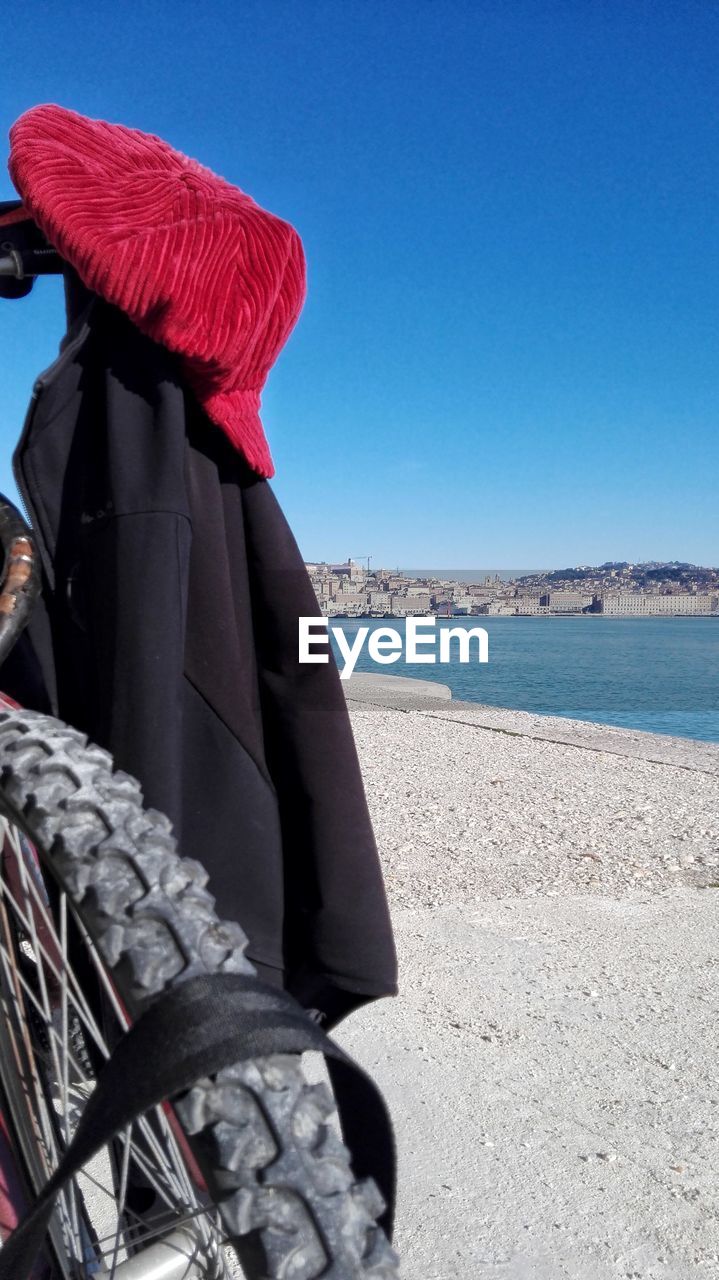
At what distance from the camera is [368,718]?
444 inches

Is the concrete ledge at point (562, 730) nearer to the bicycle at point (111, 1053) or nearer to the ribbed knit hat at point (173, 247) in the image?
the ribbed knit hat at point (173, 247)

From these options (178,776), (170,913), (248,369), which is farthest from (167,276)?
(170,913)

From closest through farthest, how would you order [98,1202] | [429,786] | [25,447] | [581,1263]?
1. [25,447]
2. [581,1263]
3. [98,1202]
4. [429,786]

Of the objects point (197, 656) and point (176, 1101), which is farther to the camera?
point (197, 656)

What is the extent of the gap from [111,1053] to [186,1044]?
0.15 metres

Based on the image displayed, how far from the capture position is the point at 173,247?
1.57m

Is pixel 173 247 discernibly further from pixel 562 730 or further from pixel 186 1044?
pixel 562 730

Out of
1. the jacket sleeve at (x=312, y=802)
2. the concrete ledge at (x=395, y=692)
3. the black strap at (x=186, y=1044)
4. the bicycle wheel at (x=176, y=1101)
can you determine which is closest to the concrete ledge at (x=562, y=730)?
the concrete ledge at (x=395, y=692)

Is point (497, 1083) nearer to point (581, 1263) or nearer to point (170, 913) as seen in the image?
point (581, 1263)

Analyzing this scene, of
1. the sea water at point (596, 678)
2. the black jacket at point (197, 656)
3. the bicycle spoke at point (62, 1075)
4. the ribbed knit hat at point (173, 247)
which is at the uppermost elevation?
the ribbed knit hat at point (173, 247)

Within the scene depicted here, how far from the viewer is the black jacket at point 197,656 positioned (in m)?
1.57

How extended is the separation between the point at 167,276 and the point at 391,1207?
4.46 ft

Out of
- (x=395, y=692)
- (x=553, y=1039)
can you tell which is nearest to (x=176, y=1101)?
(x=553, y=1039)

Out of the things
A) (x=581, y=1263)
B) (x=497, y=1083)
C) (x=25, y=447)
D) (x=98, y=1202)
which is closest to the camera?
(x=25, y=447)
